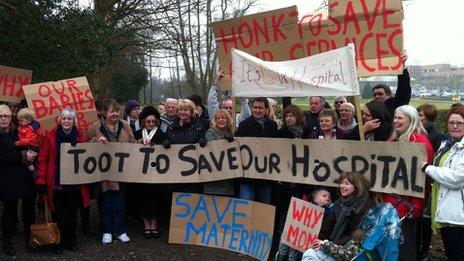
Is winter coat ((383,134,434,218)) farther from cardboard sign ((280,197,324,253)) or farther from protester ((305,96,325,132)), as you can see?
protester ((305,96,325,132))

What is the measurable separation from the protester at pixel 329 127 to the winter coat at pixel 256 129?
1.83ft

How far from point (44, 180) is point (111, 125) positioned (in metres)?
1.01

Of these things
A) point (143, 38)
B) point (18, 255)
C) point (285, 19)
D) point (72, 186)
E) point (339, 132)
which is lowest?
point (18, 255)

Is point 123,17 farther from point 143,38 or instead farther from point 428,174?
point 428,174

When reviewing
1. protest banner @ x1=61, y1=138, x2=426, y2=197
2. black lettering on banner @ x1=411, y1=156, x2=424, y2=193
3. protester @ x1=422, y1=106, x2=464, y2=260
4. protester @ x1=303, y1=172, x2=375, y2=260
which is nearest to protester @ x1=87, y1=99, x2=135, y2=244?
protest banner @ x1=61, y1=138, x2=426, y2=197

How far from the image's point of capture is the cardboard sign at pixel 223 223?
17.0ft

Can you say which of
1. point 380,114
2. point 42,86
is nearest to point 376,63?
point 380,114

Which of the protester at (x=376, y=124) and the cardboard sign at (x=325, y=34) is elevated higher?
the cardboard sign at (x=325, y=34)

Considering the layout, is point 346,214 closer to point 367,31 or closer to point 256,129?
point 256,129

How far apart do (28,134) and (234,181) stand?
2414mm

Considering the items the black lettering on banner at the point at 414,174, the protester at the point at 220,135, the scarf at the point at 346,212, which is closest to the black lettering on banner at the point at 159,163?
the protester at the point at 220,135

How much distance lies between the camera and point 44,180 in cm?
538

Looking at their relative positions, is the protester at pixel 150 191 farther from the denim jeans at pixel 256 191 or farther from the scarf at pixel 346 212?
the scarf at pixel 346 212

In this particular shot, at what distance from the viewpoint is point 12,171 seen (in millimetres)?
5320
